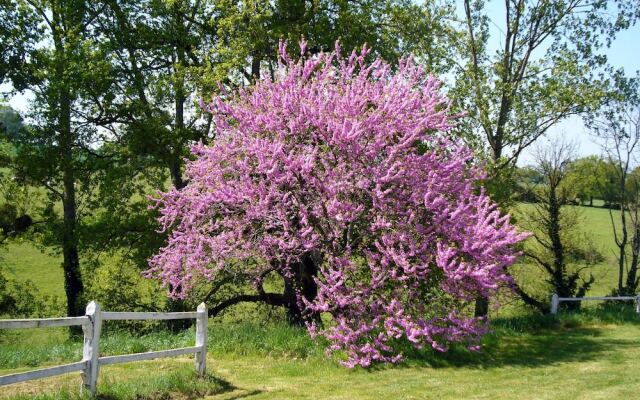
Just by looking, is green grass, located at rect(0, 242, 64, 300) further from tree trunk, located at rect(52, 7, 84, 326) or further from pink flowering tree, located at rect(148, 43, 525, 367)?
pink flowering tree, located at rect(148, 43, 525, 367)

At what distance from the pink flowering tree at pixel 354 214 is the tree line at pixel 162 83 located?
6.80 meters

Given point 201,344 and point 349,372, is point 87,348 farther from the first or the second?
point 349,372

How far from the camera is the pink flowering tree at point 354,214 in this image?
38.5ft

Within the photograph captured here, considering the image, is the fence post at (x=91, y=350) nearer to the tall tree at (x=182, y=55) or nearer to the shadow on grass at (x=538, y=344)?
the shadow on grass at (x=538, y=344)

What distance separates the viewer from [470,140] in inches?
890

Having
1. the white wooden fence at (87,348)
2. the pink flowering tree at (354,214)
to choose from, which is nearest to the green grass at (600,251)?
the pink flowering tree at (354,214)

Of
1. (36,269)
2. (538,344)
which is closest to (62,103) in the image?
(538,344)

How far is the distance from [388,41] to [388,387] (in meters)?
14.8

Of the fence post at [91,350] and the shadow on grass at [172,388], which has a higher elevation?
the fence post at [91,350]

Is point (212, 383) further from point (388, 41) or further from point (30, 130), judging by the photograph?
point (30, 130)

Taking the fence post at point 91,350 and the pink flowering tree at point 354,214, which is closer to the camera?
the fence post at point 91,350

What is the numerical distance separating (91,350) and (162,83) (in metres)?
15.8

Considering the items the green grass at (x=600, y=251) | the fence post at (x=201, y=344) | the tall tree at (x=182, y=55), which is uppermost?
the tall tree at (x=182, y=55)

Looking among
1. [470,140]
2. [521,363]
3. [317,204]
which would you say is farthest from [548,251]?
[317,204]
